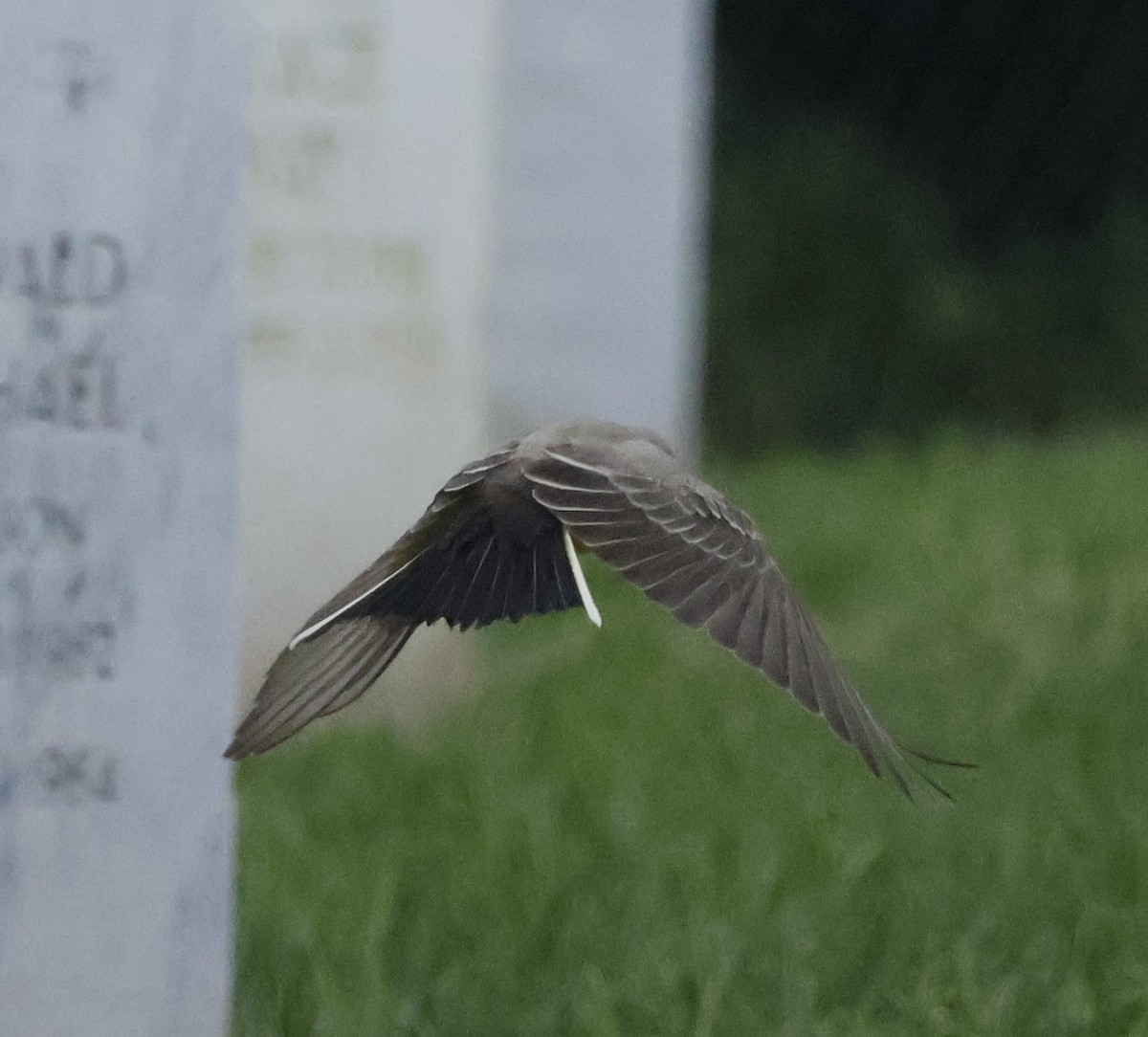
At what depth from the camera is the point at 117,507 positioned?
274cm

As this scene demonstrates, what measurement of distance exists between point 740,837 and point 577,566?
5.73 ft

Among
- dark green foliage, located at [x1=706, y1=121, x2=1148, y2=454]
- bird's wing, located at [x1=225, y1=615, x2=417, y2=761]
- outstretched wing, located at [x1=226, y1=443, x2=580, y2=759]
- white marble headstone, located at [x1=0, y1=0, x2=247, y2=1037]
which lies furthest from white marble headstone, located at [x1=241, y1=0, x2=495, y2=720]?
dark green foliage, located at [x1=706, y1=121, x2=1148, y2=454]

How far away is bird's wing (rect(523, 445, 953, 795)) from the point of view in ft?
6.79

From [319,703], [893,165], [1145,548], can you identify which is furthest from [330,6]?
[893,165]

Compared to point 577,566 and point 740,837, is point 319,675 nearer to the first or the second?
point 577,566

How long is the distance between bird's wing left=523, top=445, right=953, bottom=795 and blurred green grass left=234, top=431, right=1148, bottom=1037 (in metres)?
0.90

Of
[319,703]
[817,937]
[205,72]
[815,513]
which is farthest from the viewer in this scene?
[815,513]

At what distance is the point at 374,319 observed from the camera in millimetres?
5219

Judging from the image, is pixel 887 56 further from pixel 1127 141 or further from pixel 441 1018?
pixel 441 1018

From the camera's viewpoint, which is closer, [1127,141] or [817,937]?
[817,937]

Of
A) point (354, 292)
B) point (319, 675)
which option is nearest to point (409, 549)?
point (319, 675)

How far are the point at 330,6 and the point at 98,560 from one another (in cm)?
271

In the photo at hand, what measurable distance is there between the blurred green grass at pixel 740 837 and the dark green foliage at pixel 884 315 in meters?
5.18

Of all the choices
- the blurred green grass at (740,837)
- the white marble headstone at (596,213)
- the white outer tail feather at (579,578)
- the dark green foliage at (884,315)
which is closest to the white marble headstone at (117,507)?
the blurred green grass at (740,837)
